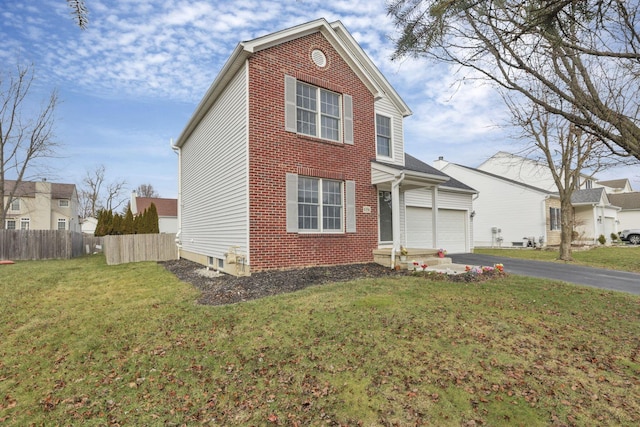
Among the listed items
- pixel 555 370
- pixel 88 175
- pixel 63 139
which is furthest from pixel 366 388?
pixel 88 175

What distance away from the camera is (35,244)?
56.9 ft

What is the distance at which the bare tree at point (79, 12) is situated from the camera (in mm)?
2078

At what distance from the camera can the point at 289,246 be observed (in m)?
9.01

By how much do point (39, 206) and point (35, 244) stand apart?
27.4 m

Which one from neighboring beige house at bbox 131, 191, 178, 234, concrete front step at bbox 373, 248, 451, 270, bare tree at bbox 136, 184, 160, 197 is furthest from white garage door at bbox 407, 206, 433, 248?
bare tree at bbox 136, 184, 160, 197

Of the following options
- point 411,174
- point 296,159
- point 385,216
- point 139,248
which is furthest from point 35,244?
point 411,174

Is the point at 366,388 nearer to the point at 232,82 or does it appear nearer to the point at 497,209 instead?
the point at 232,82

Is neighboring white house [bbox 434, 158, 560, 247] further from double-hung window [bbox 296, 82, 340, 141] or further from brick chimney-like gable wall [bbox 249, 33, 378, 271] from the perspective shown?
double-hung window [bbox 296, 82, 340, 141]

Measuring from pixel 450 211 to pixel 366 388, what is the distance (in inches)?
548

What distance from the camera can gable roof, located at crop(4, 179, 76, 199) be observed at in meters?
36.1

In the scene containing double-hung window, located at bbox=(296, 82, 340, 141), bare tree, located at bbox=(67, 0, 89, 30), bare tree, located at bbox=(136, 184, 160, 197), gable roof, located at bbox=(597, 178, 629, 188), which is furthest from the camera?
bare tree, located at bbox=(136, 184, 160, 197)

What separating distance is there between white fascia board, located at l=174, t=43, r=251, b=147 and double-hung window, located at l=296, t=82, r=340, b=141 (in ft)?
5.73

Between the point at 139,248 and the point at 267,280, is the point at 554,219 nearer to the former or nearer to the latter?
the point at 267,280

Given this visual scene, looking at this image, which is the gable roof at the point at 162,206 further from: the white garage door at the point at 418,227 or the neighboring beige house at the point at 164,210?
the white garage door at the point at 418,227
